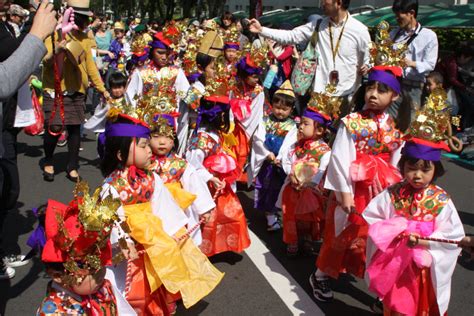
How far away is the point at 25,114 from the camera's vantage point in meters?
4.07

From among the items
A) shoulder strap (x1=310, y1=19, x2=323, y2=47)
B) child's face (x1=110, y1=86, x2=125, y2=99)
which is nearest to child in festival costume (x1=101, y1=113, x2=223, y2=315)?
shoulder strap (x1=310, y1=19, x2=323, y2=47)

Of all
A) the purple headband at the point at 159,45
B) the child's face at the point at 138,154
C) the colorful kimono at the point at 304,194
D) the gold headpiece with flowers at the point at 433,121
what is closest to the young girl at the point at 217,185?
the colorful kimono at the point at 304,194

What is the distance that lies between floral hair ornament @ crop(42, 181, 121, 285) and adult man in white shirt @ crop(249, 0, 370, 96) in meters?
3.21

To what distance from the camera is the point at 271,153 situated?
16.7ft

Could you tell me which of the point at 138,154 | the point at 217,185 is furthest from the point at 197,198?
the point at 138,154

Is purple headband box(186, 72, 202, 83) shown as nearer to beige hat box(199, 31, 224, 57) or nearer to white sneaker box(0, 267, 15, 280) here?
beige hat box(199, 31, 224, 57)

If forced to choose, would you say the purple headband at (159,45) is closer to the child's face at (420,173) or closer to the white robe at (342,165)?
the white robe at (342,165)

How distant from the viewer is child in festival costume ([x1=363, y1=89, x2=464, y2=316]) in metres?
3.01

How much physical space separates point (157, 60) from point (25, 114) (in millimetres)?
2691

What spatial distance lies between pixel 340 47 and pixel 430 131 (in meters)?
2.20

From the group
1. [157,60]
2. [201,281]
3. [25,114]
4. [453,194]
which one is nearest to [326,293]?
[201,281]

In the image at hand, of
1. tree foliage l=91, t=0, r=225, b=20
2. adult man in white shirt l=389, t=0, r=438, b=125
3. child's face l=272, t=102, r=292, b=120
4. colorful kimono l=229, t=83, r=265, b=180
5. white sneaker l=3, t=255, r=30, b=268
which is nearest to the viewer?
white sneaker l=3, t=255, r=30, b=268

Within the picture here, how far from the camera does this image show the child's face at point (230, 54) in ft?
22.9

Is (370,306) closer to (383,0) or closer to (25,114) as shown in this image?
(25,114)
